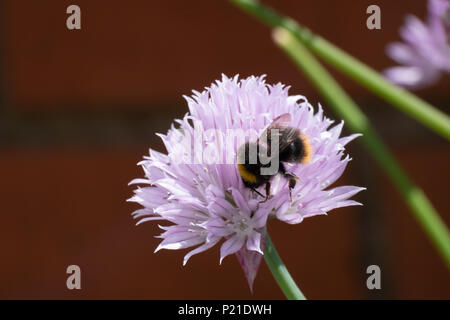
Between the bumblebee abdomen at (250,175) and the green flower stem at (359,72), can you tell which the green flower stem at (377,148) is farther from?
the bumblebee abdomen at (250,175)

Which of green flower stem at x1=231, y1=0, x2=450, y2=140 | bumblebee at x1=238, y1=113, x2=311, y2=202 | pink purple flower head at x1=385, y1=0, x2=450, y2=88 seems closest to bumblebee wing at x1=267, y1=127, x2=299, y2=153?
bumblebee at x1=238, y1=113, x2=311, y2=202

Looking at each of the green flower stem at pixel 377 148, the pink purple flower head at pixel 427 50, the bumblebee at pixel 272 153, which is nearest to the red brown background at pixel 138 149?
the pink purple flower head at pixel 427 50

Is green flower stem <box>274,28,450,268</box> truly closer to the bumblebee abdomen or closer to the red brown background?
the bumblebee abdomen

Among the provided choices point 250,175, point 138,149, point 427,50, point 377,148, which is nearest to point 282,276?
point 250,175

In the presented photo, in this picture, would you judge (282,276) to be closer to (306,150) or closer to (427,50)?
(306,150)

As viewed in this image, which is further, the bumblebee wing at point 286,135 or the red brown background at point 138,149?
the red brown background at point 138,149
